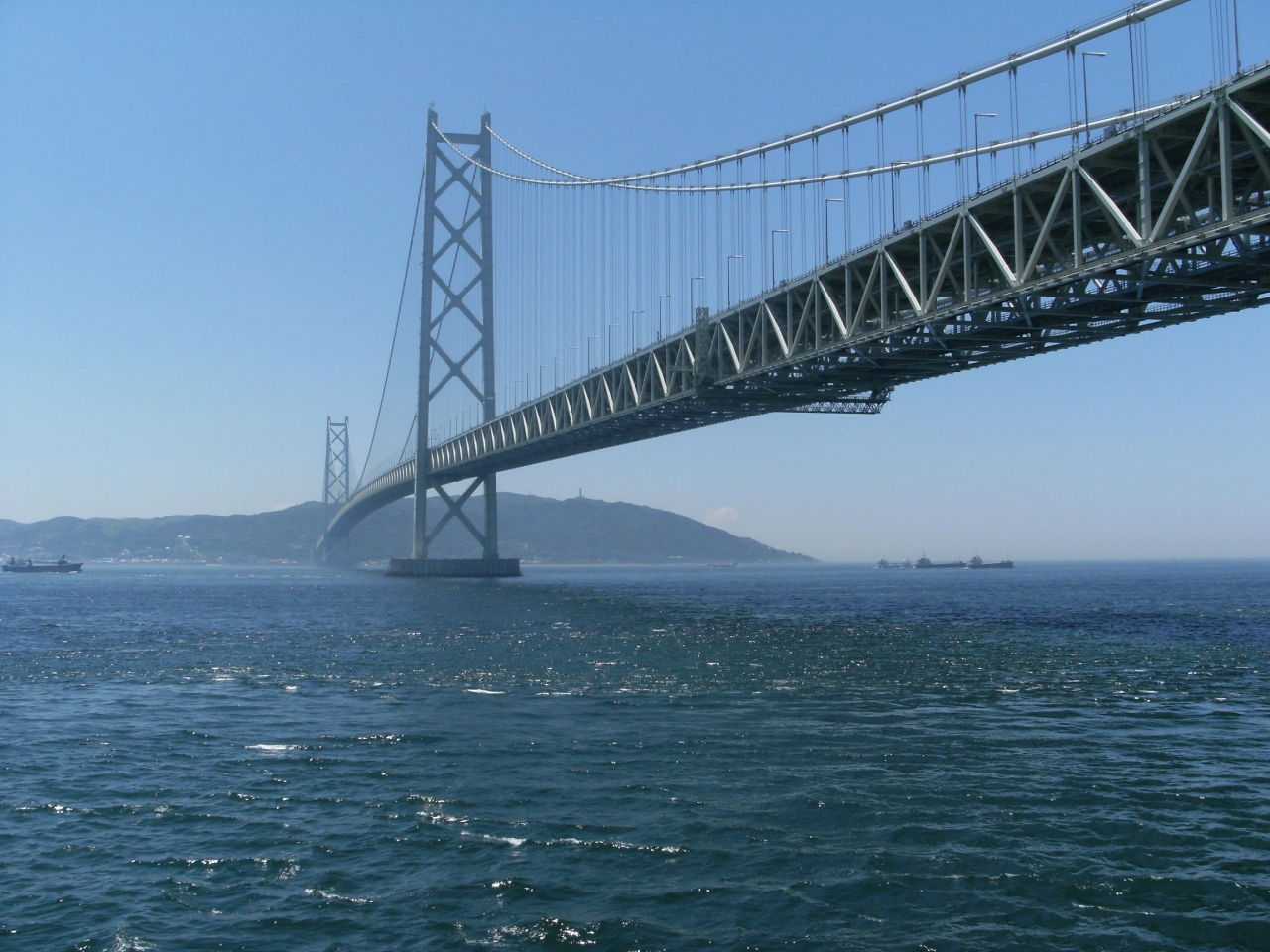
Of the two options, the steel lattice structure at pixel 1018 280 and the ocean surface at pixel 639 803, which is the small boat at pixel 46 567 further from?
the ocean surface at pixel 639 803

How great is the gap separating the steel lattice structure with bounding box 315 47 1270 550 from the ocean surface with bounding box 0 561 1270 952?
9.19 metres

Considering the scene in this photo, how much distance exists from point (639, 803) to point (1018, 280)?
61.4ft

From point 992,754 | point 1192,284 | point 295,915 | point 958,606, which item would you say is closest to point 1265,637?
point 1192,284

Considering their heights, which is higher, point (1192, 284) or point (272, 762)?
point (1192, 284)

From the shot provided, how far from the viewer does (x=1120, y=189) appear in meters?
26.7

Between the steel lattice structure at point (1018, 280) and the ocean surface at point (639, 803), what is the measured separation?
919cm

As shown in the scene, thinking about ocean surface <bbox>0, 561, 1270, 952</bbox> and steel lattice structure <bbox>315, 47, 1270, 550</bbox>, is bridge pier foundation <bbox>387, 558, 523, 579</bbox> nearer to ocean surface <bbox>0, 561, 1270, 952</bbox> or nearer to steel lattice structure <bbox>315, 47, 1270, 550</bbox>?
steel lattice structure <bbox>315, 47, 1270, 550</bbox>

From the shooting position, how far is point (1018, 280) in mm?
26891

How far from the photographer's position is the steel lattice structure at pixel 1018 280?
905 inches

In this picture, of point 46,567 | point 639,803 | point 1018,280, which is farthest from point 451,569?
point 46,567

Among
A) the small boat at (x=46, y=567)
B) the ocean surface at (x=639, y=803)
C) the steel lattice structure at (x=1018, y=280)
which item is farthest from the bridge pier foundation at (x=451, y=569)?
the small boat at (x=46, y=567)

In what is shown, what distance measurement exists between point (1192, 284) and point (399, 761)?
2089 cm

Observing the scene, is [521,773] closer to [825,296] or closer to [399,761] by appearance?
[399,761]

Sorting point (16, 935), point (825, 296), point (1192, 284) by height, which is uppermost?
point (825, 296)
